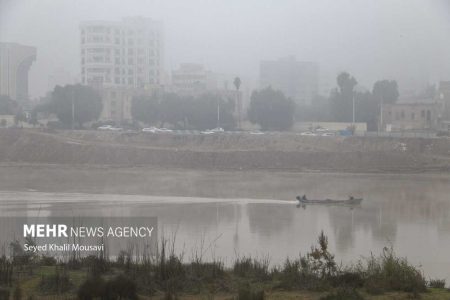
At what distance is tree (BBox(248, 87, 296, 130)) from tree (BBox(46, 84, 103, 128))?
12.7m

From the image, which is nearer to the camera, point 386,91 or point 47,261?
point 47,261

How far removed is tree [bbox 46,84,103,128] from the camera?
54250 millimetres

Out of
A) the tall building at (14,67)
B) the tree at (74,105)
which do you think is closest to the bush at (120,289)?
the tree at (74,105)

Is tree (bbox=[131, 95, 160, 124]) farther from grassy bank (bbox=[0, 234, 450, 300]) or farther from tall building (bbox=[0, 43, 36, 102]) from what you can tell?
grassy bank (bbox=[0, 234, 450, 300])

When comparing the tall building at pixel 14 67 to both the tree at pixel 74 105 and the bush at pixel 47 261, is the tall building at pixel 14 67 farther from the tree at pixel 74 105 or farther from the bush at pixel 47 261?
the bush at pixel 47 261

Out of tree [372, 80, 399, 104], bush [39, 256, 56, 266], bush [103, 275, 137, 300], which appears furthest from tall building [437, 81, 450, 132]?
bush [103, 275, 137, 300]

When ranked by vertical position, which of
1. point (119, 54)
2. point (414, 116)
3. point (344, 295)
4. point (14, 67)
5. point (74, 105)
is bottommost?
point (344, 295)

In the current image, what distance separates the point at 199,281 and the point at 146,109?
4743 cm

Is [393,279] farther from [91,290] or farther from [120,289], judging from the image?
[91,290]

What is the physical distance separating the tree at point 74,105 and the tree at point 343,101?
19.3 meters

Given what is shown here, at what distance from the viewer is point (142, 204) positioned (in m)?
22.4

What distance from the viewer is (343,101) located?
55.6 metres

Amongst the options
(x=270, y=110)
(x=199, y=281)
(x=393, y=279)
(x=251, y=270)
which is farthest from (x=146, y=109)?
(x=393, y=279)

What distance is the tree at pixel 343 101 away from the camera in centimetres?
5512
